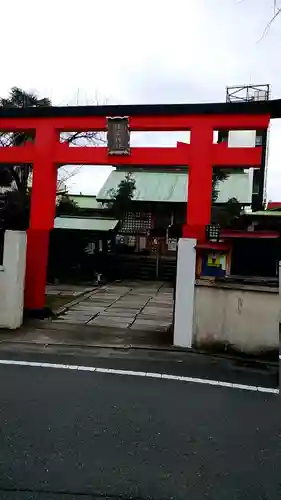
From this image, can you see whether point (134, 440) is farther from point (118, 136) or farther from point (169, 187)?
point (169, 187)

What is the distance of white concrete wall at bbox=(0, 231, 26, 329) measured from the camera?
827cm

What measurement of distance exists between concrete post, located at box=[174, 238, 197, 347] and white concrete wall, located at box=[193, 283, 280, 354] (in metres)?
0.11

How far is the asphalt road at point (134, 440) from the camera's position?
2977 mm

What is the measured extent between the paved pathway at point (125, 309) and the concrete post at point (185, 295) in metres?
1.76

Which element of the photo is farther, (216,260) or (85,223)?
(85,223)

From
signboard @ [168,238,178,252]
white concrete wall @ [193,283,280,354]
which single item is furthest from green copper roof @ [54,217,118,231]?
white concrete wall @ [193,283,280,354]

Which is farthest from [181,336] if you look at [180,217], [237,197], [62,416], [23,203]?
[180,217]

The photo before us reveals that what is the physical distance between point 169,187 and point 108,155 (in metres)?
14.1

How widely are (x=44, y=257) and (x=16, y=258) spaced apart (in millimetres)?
1642

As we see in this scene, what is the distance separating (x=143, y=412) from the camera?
436 cm

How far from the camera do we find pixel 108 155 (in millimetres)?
9836

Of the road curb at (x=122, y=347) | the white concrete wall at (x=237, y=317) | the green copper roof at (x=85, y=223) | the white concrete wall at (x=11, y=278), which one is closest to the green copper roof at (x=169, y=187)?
the green copper roof at (x=85, y=223)

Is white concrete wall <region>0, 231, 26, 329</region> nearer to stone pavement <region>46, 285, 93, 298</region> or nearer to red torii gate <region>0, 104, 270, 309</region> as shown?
red torii gate <region>0, 104, 270, 309</region>

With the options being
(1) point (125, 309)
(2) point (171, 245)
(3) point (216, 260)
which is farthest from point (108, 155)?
(2) point (171, 245)
